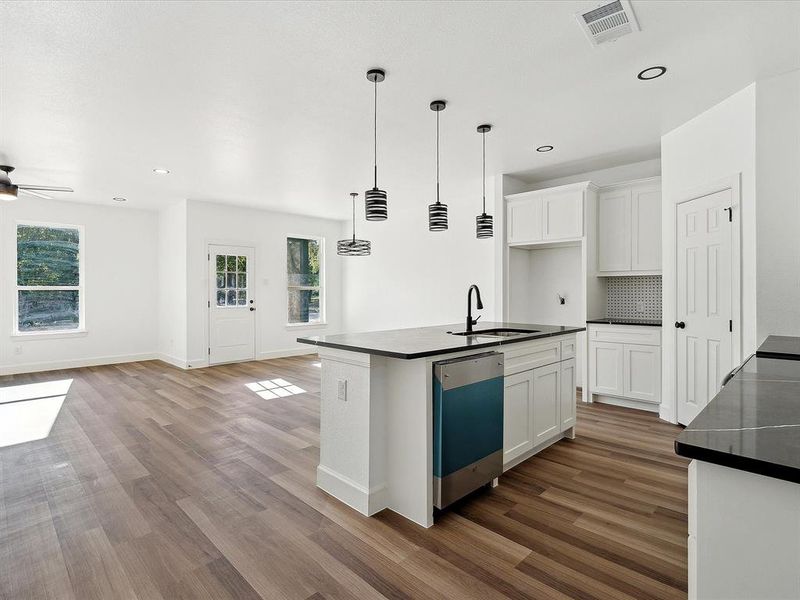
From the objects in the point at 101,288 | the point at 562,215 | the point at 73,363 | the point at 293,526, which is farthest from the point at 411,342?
the point at 73,363

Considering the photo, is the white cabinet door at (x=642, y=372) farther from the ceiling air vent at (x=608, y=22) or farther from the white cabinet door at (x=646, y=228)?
the ceiling air vent at (x=608, y=22)

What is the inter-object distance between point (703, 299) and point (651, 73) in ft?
6.43

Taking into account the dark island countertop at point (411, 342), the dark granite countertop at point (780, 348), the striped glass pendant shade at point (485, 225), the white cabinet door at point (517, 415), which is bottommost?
the white cabinet door at point (517, 415)

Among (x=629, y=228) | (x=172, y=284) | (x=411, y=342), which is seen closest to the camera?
(x=411, y=342)

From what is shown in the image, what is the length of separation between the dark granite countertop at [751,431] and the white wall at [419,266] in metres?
4.17

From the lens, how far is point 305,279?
870cm

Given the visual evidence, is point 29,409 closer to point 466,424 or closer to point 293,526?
point 293,526

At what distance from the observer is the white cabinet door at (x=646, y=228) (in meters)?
4.55

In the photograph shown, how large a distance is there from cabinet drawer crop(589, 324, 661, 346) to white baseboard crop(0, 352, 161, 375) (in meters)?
7.35

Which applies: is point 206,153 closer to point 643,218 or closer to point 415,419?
point 415,419

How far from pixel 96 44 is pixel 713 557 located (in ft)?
11.9

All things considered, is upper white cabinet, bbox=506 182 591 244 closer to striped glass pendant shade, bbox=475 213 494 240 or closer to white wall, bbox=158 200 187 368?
striped glass pendant shade, bbox=475 213 494 240

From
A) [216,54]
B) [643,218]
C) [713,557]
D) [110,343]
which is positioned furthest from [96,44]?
[110,343]

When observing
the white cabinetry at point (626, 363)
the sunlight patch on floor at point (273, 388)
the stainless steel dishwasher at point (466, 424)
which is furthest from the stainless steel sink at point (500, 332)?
the sunlight patch on floor at point (273, 388)
